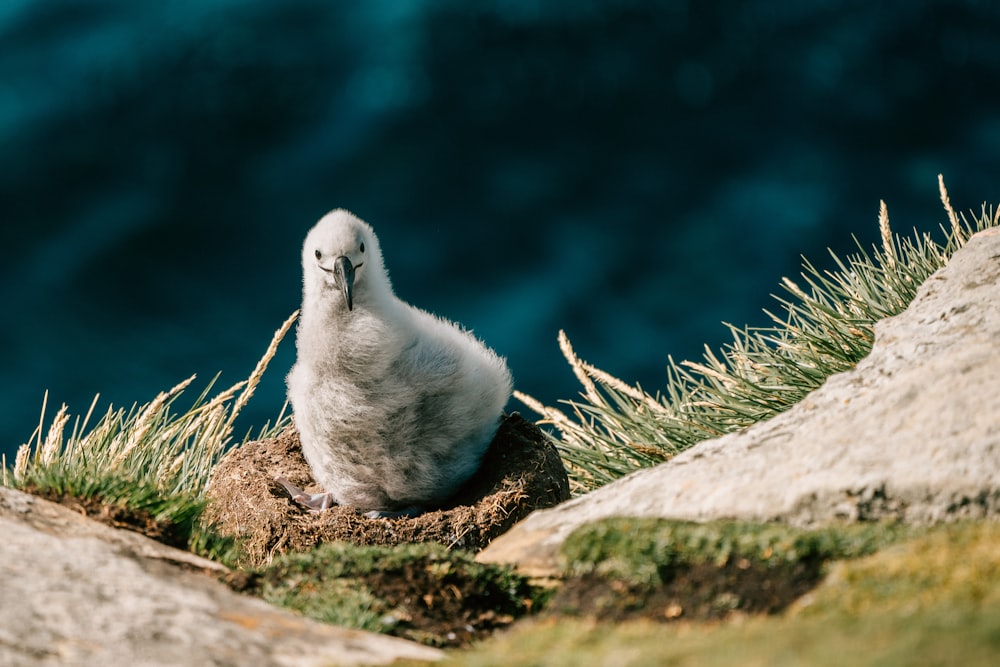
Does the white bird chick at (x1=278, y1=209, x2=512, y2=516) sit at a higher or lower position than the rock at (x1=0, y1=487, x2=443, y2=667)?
higher

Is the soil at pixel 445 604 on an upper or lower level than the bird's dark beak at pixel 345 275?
lower

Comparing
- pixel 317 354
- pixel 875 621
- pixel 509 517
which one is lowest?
pixel 875 621

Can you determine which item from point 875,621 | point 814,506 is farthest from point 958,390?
point 875,621

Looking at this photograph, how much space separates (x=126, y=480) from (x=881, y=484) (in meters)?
3.68

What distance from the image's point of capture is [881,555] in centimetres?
383

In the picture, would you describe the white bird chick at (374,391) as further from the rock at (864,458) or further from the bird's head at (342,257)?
the rock at (864,458)

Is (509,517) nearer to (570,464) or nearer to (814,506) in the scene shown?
(570,464)

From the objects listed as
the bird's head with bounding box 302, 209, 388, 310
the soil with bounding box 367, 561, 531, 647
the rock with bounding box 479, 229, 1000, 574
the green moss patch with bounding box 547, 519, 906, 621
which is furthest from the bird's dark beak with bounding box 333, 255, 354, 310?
the green moss patch with bounding box 547, 519, 906, 621

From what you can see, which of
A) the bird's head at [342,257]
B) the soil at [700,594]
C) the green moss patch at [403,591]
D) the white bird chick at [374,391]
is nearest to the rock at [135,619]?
the green moss patch at [403,591]

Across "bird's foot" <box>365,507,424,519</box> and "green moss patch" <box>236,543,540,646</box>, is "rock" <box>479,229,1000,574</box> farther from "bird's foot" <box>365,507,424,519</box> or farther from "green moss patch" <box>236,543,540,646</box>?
"bird's foot" <box>365,507,424,519</box>

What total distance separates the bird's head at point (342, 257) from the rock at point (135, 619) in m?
1.86

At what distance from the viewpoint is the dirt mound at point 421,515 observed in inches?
233

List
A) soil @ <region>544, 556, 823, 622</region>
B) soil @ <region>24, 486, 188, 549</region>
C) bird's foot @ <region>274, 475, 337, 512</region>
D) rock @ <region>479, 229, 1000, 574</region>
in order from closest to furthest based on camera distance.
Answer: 1. soil @ <region>544, 556, 823, 622</region>
2. rock @ <region>479, 229, 1000, 574</region>
3. soil @ <region>24, 486, 188, 549</region>
4. bird's foot @ <region>274, 475, 337, 512</region>

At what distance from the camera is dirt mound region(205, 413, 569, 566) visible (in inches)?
233
